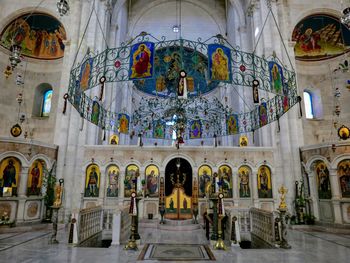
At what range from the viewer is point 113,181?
1463 cm

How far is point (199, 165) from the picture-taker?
589 inches

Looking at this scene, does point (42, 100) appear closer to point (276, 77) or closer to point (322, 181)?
point (276, 77)

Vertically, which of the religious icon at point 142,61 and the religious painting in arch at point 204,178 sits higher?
the religious icon at point 142,61

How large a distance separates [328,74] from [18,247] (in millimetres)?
20594

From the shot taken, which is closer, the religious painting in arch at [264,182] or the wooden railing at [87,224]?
the wooden railing at [87,224]

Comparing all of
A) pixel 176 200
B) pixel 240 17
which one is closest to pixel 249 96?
pixel 240 17

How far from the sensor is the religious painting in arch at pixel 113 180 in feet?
47.2

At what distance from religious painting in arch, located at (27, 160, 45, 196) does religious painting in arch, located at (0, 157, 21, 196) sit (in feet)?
1.91

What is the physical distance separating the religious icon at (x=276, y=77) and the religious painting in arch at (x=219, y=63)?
5.90 ft

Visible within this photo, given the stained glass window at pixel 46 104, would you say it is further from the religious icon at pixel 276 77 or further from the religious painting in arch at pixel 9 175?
the religious icon at pixel 276 77

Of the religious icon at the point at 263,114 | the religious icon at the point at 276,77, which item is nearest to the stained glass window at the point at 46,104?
the religious icon at the point at 263,114

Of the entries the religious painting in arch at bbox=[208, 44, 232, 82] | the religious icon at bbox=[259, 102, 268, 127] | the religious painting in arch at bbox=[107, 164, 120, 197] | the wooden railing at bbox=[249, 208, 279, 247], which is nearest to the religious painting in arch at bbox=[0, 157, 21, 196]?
the religious painting in arch at bbox=[107, 164, 120, 197]

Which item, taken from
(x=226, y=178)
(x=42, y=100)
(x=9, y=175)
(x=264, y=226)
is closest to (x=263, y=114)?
(x=226, y=178)

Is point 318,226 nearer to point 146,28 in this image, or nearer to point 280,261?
point 280,261
